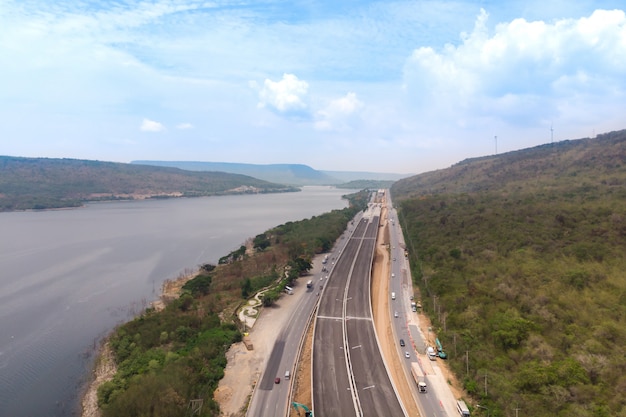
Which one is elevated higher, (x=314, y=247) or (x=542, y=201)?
(x=542, y=201)

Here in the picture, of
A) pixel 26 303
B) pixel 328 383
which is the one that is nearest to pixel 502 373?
pixel 328 383

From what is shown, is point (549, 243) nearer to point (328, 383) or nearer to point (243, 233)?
point (328, 383)

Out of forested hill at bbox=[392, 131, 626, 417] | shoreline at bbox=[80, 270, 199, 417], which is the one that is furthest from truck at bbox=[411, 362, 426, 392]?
shoreline at bbox=[80, 270, 199, 417]

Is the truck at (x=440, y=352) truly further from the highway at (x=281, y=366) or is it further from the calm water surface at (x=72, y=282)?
the calm water surface at (x=72, y=282)

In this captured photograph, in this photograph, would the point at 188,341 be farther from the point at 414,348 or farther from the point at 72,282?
the point at 72,282

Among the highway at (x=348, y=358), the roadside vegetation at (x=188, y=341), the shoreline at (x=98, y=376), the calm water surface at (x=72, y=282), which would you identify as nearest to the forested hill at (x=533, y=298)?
the highway at (x=348, y=358)

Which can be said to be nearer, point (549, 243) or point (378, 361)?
point (378, 361)
